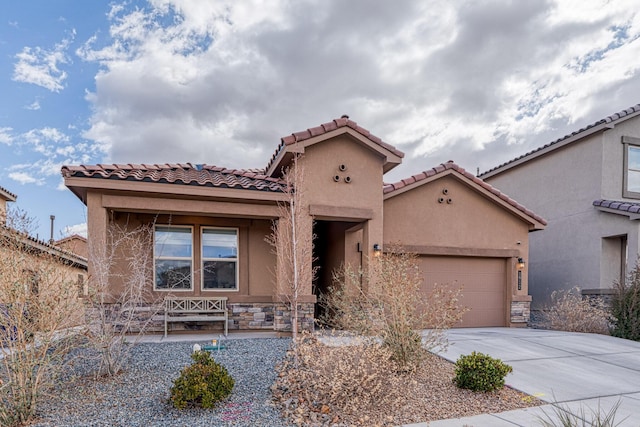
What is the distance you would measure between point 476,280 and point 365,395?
818 cm

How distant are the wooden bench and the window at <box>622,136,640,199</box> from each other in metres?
13.5

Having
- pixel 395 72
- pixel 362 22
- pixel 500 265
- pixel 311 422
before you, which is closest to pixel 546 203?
pixel 500 265

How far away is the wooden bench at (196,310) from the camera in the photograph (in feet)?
29.4

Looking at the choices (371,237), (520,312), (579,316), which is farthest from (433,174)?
(579,316)

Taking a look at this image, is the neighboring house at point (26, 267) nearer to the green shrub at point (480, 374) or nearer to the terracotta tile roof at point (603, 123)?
the green shrub at point (480, 374)

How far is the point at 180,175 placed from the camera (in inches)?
356

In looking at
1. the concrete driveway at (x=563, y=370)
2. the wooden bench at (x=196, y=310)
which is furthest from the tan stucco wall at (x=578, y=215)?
the wooden bench at (x=196, y=310)

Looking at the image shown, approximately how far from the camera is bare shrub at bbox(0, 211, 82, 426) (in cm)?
447

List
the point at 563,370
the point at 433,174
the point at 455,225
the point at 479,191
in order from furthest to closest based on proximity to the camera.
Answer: the point at 479,191
the point at 455,225
the point at 433,174
the point at 563,370

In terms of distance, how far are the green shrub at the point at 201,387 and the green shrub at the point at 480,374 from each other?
3.36 meters

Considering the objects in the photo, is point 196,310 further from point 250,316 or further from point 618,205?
point 618,205

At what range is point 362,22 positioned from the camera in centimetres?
1080

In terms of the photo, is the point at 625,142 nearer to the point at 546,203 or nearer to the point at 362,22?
the point at 546,203

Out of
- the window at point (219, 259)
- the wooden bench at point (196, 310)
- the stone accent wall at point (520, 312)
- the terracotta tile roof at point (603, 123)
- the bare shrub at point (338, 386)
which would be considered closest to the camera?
the bare shrub at point (338, 386)
